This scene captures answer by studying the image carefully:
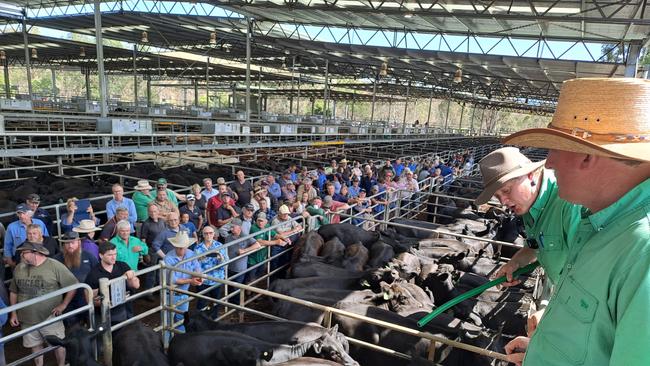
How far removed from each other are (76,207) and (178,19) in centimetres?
1515

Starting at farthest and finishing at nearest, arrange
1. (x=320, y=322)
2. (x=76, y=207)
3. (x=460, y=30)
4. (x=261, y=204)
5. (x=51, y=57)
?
(x=51, y=57)
(x=460, y=30)
(x=261, y=204)
(x=76, y=207)
(x=320, y=322)

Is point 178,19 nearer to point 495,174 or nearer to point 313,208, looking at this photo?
point 313,208

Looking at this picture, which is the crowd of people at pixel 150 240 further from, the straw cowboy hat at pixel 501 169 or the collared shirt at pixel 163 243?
the straw cowboy hat at pixel 501 169

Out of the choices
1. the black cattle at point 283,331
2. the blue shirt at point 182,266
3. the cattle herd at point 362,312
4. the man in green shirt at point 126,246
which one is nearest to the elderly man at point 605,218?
the cattle herd at point 362,312

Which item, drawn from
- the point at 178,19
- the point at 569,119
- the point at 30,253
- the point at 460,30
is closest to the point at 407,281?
the point at 30,253

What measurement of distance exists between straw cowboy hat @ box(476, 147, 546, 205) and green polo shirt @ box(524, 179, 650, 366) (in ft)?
3.45

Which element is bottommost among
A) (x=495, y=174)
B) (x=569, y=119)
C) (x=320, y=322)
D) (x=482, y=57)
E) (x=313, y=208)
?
(x=320, y=322)

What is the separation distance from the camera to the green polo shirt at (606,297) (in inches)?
43.7

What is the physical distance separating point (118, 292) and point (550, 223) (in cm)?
391

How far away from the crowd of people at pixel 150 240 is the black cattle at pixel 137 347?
0.42 meters

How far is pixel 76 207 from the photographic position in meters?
7.15

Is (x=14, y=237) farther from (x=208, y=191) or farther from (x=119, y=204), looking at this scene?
(x=208, y=191)

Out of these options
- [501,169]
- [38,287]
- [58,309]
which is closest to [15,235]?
[38,287]

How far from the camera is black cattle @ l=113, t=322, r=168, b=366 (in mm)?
4184
